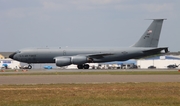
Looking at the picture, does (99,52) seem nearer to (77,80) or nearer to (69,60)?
(69,60)

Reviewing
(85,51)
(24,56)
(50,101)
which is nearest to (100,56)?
(85,51)

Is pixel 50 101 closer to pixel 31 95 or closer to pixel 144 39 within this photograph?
pixel 31 95

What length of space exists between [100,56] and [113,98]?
4791 cm

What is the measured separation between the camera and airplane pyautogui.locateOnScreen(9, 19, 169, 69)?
6800 cm

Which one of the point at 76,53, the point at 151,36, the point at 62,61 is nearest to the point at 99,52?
the point at 76,53

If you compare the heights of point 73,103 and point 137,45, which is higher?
point 137,45

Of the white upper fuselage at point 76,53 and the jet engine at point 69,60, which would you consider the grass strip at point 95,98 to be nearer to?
the jet engine at point 69,60

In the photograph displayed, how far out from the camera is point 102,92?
23281 millimetres

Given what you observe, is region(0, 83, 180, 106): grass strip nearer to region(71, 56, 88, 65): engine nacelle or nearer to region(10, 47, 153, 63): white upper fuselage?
region(71, 56, 88, 65): engine nacelle

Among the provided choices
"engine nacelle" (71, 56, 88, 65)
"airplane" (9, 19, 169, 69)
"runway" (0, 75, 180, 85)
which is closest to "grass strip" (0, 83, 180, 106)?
"runway" (0, 75, 180, 85)

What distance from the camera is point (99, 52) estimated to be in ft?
226

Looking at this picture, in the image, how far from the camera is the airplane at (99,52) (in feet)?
223

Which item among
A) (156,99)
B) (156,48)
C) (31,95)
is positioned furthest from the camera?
(156,48)

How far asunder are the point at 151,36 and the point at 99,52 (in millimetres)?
8932
